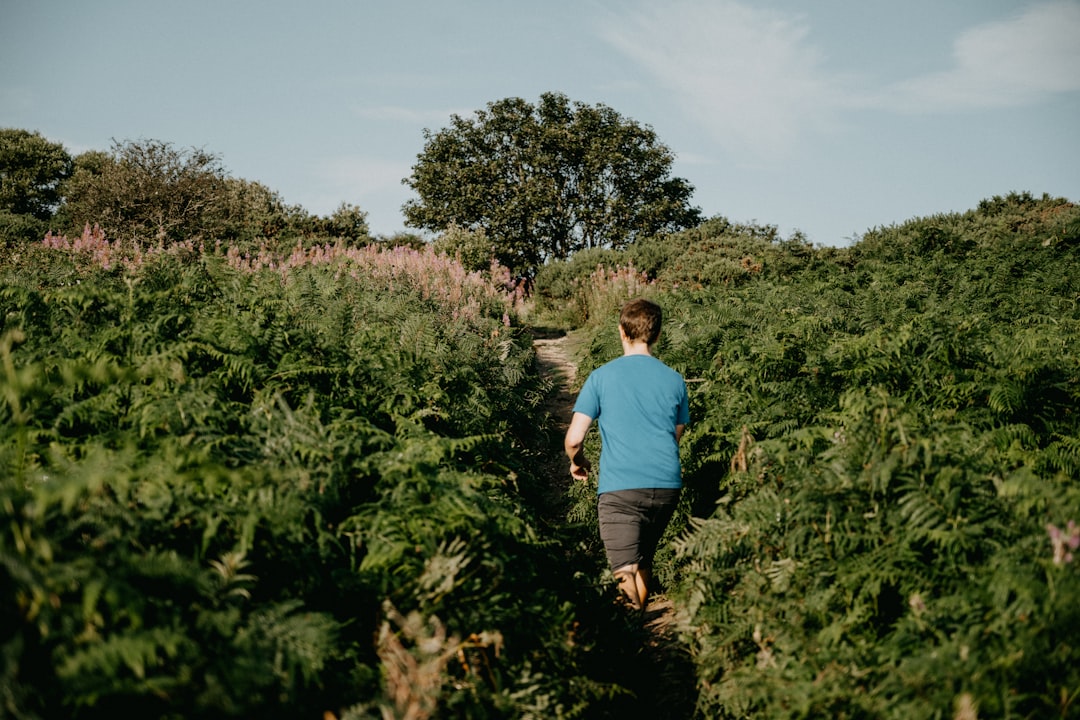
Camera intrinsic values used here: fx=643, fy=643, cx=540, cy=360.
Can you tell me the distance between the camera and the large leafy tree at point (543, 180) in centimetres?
4112

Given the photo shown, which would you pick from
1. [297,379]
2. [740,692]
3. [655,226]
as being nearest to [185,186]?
[297,379]

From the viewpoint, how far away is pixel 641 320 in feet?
14.8

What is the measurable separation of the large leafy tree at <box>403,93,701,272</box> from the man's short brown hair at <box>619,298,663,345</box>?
3629cm

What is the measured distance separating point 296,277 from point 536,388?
365cm

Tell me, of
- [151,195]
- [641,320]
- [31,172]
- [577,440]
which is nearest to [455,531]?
[577,440]

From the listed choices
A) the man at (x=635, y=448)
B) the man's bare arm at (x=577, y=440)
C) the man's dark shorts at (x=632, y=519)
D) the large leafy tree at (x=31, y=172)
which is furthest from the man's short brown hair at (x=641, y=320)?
the large leafy tree at (x=31, y=172)

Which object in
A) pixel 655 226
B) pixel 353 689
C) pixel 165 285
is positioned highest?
pixel 655 226

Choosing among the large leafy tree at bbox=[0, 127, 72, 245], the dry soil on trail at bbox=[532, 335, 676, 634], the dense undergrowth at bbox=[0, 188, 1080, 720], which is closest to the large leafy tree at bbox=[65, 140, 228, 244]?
the dry soil on trail at bbox=[532, 335, 676, 634]

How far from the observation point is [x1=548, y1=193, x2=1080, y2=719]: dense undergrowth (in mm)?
2273

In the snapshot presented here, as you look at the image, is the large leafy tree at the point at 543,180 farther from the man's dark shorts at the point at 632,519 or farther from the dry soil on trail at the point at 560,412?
the man's dark shorts at the point at 632,519

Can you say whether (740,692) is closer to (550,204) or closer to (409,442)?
(409,442)

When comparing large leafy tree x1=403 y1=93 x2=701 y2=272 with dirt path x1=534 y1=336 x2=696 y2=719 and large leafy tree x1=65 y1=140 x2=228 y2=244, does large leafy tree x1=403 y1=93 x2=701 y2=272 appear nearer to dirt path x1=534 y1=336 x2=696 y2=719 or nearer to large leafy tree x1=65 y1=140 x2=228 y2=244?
large leafy tree x1=65 y1=140 x2=228 y2=244

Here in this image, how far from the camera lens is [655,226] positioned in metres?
42.9

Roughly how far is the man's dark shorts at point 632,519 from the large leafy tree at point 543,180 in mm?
36755
